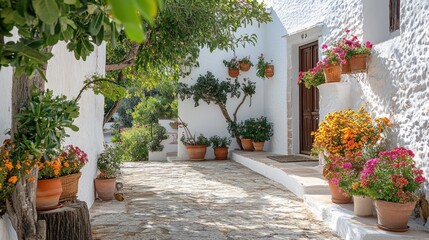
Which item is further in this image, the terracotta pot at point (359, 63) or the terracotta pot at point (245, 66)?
the terracotta pot at point (245, 66)

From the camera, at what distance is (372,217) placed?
3969mm

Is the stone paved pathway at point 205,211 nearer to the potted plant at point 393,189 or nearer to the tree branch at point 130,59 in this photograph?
the potted plant at point 393,189

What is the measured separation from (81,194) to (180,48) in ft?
7.60

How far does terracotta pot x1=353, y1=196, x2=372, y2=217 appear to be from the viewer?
397cm

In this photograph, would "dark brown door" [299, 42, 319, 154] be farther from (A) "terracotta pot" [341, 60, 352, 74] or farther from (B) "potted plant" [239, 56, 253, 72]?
(A) "terracotta pot" [341, 60, 352, 74]

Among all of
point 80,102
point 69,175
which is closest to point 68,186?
point 69,175

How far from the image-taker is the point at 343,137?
464 centimetres

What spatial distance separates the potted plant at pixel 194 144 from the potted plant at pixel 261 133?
1.24 meters

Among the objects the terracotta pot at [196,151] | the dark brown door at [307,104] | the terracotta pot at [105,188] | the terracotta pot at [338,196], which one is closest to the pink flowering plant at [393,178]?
the terracotta pot at [338,196]

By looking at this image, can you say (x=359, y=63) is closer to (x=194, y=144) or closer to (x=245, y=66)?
(x=245, y=66)

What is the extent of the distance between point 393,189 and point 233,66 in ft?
23.4

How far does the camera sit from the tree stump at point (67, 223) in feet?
8.61

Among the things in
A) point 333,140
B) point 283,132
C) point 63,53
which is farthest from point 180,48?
point 283,132

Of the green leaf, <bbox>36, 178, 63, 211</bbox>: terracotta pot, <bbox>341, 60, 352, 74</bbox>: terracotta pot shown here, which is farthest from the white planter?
the green leaf
